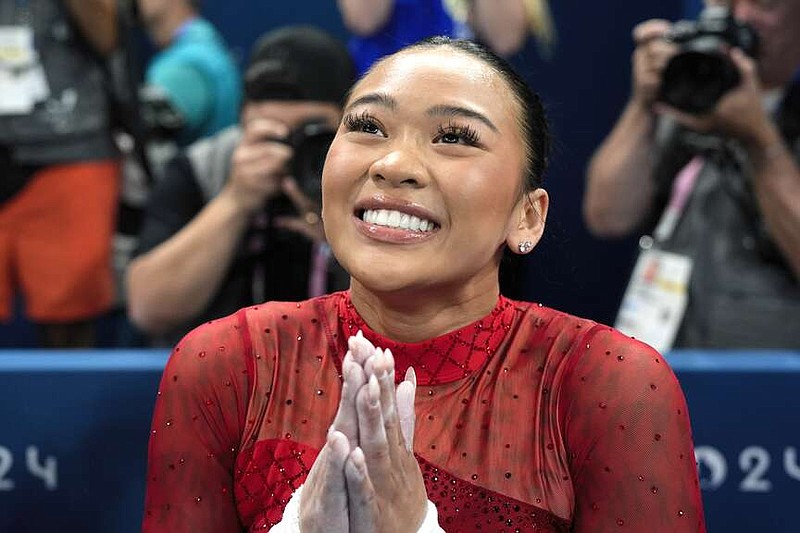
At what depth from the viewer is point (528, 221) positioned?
142cm

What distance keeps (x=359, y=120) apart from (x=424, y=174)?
12 cm

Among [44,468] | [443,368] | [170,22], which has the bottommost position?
[44,468]

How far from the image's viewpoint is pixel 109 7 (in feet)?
9.62

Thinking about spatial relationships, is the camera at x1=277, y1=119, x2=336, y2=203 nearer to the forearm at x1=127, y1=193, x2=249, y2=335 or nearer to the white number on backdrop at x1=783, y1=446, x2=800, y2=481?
the forearm at x1=127, y1=193, x2=249, y2=335

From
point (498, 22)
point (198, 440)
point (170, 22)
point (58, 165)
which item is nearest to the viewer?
point (198, 440)

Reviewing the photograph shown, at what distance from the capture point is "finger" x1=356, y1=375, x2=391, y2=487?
1116mm

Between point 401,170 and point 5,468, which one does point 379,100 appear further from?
point 5,468

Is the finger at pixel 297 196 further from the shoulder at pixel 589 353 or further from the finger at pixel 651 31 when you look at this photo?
the shoulder at pixel 589 353

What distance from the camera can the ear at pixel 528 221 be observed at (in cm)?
139

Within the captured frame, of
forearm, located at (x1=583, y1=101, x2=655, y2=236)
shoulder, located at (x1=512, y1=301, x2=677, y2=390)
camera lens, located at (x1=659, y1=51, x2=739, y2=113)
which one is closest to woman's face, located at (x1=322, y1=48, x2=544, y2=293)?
shoulder, located at (x1=512, y1=301, x2=677, y2=390)

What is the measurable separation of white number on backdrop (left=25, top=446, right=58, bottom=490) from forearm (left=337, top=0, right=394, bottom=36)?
1.46 meters

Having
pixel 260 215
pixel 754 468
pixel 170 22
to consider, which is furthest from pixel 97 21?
pixel 754 468

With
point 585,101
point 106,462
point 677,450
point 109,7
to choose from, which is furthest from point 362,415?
point 585,101

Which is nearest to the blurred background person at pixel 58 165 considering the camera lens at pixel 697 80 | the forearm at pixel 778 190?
the camera lens at pixel 697 80
